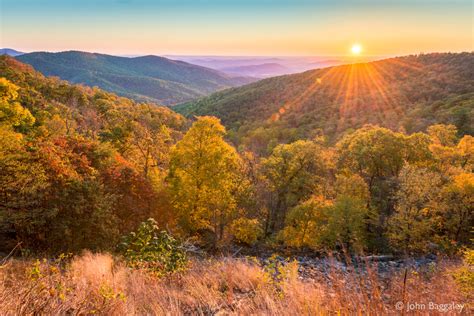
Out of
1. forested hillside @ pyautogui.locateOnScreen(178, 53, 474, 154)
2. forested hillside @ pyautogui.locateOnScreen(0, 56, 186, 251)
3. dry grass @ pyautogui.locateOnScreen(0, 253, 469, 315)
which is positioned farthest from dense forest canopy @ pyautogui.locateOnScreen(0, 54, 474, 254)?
forested hillside @ pyautogui.locateOnScreen(178, 53, 474, 154)

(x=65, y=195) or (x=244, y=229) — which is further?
(x=244, y=229)

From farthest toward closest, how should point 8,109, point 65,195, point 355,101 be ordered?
point 355,101 → point 8,109 → point 65,195

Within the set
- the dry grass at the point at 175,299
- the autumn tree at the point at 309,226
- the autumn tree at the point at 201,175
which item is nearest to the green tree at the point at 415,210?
the autumn tree at the point at 309,226

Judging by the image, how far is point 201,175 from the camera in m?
22.8

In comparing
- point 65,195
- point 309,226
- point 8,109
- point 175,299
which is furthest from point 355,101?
point 175,299

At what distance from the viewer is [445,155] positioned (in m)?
30.8

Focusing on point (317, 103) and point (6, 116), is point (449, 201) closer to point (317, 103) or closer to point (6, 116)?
point (6, 116)

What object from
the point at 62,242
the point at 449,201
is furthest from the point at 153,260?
the point at 449,201

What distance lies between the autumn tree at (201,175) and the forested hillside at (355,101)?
151ft

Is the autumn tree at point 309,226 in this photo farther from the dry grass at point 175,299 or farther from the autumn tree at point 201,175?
the dry grass at point 175,299

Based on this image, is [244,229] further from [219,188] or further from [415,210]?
[415,210]

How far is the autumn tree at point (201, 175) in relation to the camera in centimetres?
2283

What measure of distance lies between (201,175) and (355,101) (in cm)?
10061

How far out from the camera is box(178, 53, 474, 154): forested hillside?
80.5 meters
